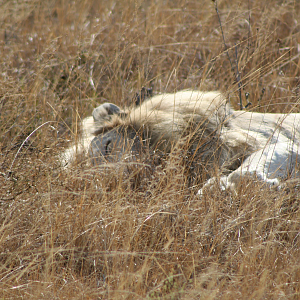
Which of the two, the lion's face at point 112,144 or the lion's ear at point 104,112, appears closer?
the lion's face at point 112,144

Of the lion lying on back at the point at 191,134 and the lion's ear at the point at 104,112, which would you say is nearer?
the lion lying on back at the point at 191,134

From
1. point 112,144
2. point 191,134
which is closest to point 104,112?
point 112,144

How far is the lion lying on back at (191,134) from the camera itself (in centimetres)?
277

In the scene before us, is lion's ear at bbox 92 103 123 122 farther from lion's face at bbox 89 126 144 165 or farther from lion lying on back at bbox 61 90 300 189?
lion's face at bbox 89 126 144 165

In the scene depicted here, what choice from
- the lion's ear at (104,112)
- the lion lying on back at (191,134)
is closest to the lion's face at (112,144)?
the lion lying on back at (191,134)

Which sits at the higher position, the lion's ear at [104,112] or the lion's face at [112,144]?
the lion's ear at [104,112]

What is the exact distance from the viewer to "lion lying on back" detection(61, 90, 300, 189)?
9.10ft

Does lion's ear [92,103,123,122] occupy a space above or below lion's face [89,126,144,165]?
above

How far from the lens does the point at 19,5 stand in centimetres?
602

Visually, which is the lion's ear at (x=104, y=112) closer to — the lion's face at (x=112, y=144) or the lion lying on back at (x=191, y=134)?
the lion lying on back at (x=191, y=134)

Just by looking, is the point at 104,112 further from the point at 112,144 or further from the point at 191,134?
the point at 191,134

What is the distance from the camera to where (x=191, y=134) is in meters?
2.76

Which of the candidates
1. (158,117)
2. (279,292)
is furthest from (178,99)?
(279,292)

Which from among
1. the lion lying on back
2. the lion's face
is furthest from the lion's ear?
the lion's face
